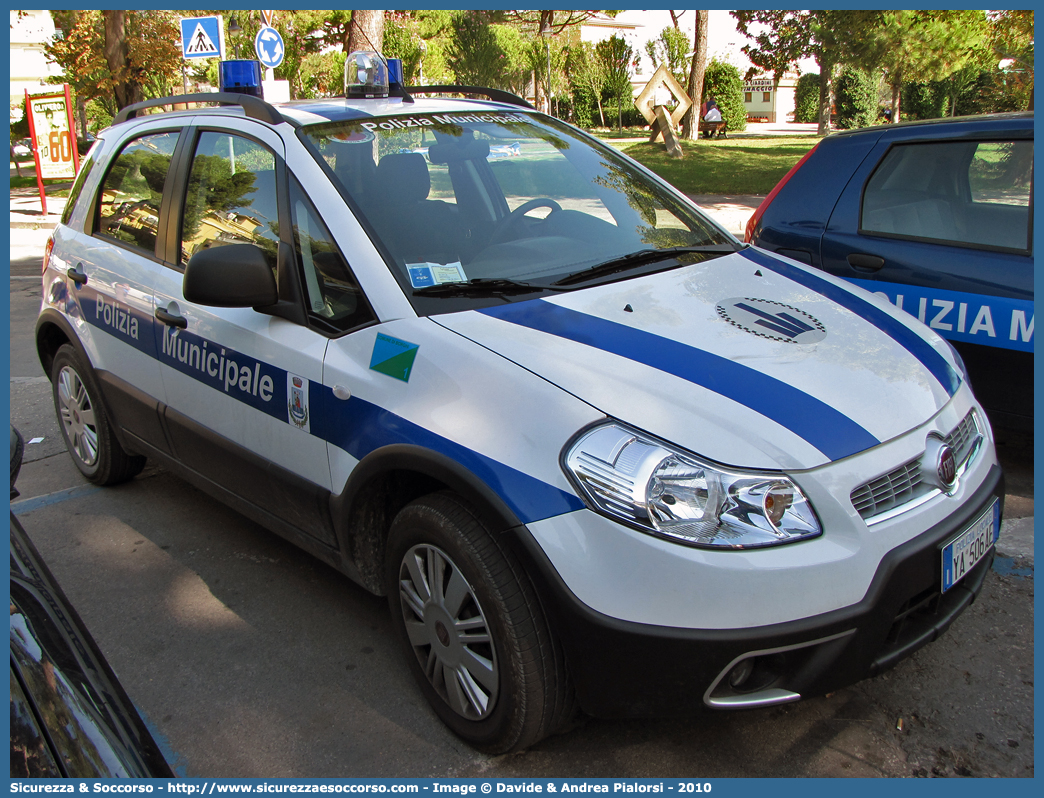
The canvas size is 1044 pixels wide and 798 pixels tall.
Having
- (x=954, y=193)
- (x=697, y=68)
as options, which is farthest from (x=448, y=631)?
(x=697, y=68)

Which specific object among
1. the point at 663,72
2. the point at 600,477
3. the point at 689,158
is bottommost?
the point at 600,477

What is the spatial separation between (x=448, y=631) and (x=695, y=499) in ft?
2.78

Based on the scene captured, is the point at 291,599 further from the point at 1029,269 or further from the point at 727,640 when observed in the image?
the point at 1029,269

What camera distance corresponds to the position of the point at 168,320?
3297 mm

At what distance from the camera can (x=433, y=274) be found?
8.74 ft

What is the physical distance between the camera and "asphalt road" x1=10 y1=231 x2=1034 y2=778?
240cm

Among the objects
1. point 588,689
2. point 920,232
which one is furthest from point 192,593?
point 920,232

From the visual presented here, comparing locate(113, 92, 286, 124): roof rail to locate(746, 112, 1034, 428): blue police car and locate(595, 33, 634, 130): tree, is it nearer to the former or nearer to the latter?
locate(746, 112, 1034, 428): blue police car

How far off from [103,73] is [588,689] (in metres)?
27.8

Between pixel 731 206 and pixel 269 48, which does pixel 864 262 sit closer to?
pixel 269 48

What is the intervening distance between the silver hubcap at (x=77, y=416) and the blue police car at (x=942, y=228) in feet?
11.6

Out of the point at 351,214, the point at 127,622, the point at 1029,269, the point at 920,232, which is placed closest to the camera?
the point at 351,214

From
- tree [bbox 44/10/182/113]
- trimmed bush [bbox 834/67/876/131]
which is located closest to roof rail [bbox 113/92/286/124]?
tree [bbox 44/10/182/113]

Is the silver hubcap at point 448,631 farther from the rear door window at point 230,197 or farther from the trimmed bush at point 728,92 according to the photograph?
the trimmed bush at point 728,92
